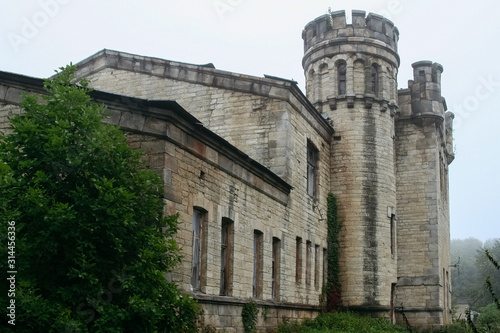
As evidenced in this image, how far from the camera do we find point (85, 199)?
1034 cm

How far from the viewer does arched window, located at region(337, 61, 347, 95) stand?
25850 millimetres

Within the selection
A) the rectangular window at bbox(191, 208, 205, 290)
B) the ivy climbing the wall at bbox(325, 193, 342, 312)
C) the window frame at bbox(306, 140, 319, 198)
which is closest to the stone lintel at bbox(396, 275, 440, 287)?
the ivy climbing the wall at bbox(325, 193, 342, 312)

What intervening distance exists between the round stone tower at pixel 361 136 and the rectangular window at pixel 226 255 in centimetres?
915

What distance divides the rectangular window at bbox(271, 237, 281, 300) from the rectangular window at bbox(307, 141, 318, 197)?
4.33 meters

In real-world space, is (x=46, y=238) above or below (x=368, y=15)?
below

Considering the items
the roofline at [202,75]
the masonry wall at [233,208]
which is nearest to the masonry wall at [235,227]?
the masonry wall at [233,208]

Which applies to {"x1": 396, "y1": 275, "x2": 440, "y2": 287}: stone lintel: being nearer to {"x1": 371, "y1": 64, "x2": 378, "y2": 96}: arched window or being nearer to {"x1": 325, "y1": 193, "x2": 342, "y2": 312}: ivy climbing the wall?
{"x1": 325, "y1": 193, "x2": 342, "y2": 312}: ivy climbing the wall

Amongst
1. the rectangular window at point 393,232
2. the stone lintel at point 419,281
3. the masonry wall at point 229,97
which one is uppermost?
the masonry wall at point 229,97

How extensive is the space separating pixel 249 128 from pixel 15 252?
1154 cm

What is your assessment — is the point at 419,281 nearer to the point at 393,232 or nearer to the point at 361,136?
the point at 393,232

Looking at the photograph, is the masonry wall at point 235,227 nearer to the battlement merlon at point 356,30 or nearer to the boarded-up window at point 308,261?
the boarded-up window at point 308,261

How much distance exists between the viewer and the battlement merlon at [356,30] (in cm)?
2588

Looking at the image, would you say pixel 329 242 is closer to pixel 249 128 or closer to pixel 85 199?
pixel 249 128

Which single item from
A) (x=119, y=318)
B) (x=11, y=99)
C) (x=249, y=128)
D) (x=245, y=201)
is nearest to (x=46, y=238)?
(x=119, y=318)
